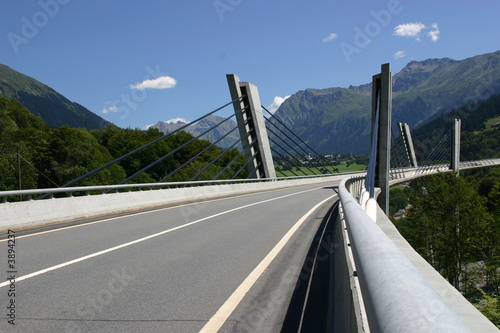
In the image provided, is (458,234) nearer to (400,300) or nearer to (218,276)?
(218,276)

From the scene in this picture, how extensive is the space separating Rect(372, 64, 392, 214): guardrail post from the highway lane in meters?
20.2

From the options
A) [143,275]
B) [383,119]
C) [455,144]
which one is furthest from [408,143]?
[143,275]

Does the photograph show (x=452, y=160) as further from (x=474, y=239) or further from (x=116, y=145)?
(x=116, y=145)

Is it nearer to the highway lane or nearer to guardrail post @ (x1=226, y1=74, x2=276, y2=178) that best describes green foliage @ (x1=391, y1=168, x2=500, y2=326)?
guardrail post @ (x1=226, y1=74, x2=276, y2=178)

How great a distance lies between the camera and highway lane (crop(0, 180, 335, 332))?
442 centimetres

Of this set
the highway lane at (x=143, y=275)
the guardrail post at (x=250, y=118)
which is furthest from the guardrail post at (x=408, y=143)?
the highway lane at (x=143, y=275)

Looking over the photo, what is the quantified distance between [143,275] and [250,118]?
85.3ft

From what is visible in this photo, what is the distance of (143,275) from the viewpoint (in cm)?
630

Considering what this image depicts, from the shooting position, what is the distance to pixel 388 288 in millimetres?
1741

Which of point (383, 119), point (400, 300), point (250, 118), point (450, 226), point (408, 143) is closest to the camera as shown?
point (400, 300)

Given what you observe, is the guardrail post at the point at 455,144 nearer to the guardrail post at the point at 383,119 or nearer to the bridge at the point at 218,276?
the guardrail post at the point at 383,119

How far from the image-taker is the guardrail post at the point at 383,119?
3005 cm

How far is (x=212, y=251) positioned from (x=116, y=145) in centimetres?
11801

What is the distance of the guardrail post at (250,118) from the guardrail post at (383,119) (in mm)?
7279
